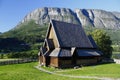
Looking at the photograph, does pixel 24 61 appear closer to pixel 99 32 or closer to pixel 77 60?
pixel 77 60

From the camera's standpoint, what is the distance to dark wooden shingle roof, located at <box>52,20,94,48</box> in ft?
185

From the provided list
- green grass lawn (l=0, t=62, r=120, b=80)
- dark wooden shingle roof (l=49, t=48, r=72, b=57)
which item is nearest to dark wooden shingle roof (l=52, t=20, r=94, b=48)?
dark wooden shingle roof (l=49, t=48, r=72, b=57)

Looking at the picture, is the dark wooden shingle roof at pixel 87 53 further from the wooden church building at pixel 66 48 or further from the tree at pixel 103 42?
the tree at pixel 103 42

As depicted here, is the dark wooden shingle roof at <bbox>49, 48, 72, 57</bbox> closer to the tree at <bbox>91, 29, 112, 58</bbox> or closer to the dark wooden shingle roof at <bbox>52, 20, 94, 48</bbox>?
the dark wooden shingle roof at <bbox>52, 20, 94, 48</bbox>

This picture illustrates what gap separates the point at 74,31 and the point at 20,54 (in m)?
48.4

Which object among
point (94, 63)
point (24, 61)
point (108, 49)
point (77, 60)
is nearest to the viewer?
point (77, 60)

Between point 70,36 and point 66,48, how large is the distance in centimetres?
506

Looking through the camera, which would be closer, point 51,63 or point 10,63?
point 51,63

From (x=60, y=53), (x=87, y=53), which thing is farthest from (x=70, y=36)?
(x=60, y=53)

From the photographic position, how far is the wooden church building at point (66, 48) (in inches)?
2101

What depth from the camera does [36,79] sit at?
99.2ft

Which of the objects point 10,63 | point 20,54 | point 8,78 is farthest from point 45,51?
point 20,54

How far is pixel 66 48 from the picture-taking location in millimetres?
55281

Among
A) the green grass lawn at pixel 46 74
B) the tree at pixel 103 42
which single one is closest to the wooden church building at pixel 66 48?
the green grass lawn at pixel 46 74
